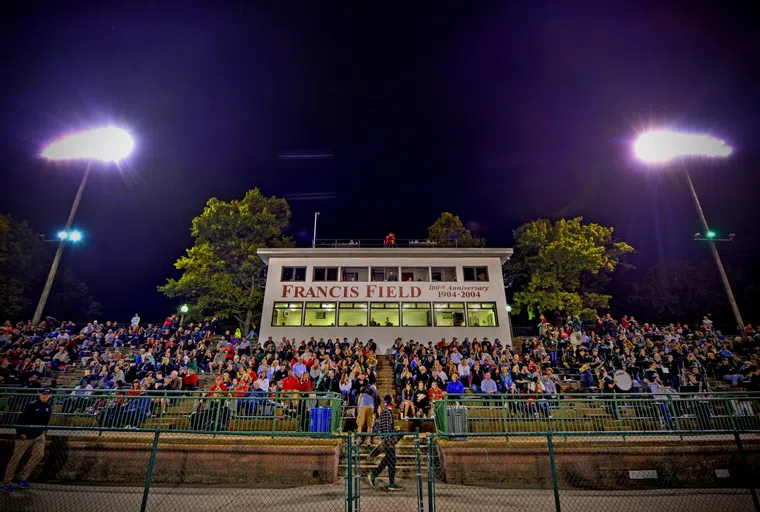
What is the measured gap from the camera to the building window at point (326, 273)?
22859 mm

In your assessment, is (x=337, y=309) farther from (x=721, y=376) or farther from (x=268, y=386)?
(x=721, y=376)

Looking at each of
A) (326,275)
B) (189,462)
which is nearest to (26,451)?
(189,462)

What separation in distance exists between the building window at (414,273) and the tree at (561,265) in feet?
35.0

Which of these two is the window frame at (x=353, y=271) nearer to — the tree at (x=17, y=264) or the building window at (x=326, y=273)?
the building window at (x=326, y=273)

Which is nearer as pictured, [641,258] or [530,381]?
[530,381]

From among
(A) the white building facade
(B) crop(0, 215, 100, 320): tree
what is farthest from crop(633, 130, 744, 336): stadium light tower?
(B) crop(0, 215, 100, 320): tree

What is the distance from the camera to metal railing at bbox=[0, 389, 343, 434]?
912 centimetres

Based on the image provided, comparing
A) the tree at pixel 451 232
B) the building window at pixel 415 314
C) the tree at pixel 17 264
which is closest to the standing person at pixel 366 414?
the building window at pixel 415 314

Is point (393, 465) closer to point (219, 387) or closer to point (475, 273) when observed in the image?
point (219, 387)

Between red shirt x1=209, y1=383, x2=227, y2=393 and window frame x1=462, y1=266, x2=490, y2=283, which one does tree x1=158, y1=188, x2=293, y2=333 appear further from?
red shirt x1=209, y1=383, x2=227, y2=393

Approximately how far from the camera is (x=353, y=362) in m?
14.8

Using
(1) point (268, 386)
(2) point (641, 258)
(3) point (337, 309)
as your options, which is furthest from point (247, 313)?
(2) point (641, 258)

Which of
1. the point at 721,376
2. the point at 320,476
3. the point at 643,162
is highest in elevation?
the point at 643,162

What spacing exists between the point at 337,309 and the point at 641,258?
32922mm
